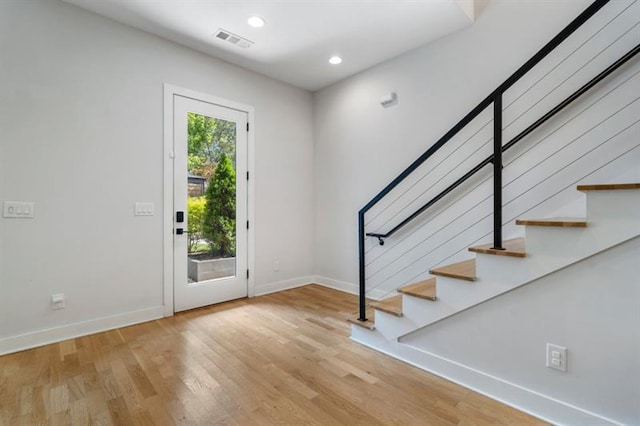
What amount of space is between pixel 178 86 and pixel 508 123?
3423 millimetres

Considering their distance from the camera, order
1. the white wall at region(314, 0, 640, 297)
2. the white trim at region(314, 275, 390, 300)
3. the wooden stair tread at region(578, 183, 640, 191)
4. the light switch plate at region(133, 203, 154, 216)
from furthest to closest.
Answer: the white trim at region(314, 275, 390, 300) → the light switch plate at region(133, 203, 154, 216) → the white wall at region(314, 0, 640, 297) → the wooden stair tread at region(578, 183, 640, 191)

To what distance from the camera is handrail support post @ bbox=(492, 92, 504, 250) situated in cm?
189

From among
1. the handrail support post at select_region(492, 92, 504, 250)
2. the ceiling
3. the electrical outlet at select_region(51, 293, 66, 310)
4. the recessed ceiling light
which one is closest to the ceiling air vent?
the ceiling

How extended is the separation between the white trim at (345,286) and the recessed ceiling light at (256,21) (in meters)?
3.21

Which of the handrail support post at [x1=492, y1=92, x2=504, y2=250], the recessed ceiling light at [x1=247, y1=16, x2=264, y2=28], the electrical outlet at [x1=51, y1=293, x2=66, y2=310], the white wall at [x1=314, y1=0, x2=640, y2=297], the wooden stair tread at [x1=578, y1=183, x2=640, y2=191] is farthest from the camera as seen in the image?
the recessed ceiling light at [x1=247, y1=16, x2=264, y2=28]

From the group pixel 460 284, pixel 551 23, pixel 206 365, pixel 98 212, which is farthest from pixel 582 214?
pixel 98 212

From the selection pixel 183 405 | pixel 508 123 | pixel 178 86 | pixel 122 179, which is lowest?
pixel 183 405

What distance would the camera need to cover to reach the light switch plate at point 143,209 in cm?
308

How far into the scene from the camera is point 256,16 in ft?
9.30

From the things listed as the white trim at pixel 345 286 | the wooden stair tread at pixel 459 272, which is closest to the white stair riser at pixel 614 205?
the wooden stair tread at pixel 459 272

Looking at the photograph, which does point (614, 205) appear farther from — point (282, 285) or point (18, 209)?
point (18, 209)

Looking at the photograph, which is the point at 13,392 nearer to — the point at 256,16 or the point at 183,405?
the point at 183,405

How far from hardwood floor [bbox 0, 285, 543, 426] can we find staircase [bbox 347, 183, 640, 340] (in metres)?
0.38

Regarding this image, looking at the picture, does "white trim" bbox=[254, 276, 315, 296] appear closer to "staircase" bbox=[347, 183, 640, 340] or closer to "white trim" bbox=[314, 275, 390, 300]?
"white trim" bbox=[314, 275, 390, 300]
